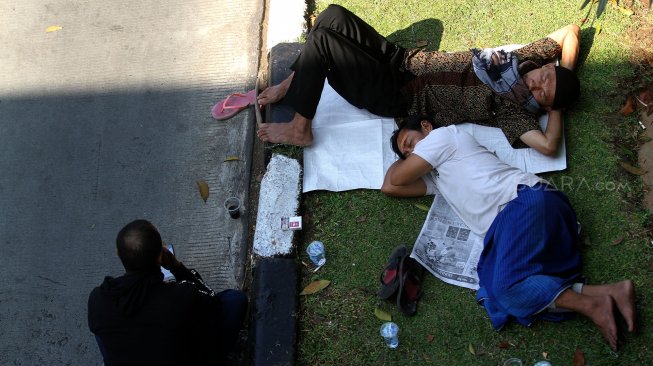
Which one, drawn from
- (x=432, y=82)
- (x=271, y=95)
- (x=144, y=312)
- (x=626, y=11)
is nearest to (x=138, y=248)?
(x=144, y=312)

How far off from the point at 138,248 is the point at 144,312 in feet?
0.88

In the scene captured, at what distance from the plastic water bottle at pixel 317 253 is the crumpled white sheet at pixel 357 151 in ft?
1.26

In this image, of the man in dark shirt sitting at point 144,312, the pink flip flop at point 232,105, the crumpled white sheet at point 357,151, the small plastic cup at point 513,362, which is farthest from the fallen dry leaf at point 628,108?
the man in dark shirt sitting at point 144,312

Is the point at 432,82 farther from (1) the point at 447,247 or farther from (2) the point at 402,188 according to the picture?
(1) the point at 447,247

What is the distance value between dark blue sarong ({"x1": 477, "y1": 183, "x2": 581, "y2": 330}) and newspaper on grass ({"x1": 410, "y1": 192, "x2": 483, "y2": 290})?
0.48 ft

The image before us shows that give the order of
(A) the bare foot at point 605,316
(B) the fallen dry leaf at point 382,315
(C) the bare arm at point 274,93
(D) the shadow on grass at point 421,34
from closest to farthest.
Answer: (A) the bare foot at point 605,316, (B) the fallen dry leaf at point 382,315, (C) the bare arm at point 274,93, (D) the shadow on grass at point 421,34

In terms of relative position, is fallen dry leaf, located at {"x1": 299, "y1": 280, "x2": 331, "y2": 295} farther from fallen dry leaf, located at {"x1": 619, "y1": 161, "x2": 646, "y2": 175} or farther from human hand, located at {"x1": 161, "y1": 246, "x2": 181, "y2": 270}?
fallen dry leaf, located at {"x1": 619, "y1": 161, "x2": 646, "y2": 175}

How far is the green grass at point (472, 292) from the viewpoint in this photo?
2.90 meters

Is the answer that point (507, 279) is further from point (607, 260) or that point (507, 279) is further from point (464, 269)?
point (607, 260)

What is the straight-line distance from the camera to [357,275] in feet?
10.6

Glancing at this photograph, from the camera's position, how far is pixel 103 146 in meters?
3.92

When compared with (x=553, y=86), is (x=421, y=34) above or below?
above

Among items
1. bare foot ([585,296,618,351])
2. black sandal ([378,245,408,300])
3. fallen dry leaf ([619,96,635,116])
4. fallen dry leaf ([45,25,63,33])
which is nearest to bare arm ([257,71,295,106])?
black sandal ([378,245,408,300])

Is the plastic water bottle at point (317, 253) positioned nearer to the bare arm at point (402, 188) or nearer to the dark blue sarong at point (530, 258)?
the bare arm at point (402, 188)
